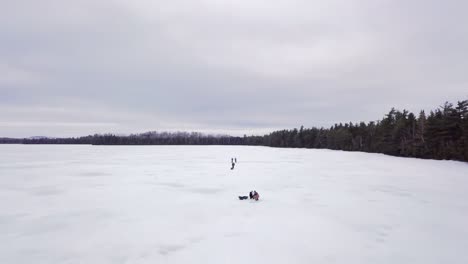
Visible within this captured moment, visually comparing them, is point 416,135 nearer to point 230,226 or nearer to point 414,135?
point 414,135

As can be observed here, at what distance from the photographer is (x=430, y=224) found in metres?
9.31

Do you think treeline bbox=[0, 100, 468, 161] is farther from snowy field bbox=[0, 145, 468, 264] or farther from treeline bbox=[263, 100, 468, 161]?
snowy field bbox=[0, 145, 468, 264]

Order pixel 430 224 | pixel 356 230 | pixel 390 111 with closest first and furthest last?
1. pixel 356 230
2. pixel 430 224
3. pixel 390 111

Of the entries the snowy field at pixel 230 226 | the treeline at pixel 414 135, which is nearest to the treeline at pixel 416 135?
the treeline at pixel 414 135

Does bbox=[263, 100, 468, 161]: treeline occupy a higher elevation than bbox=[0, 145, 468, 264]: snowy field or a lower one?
higher

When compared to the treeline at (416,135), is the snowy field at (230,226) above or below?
below

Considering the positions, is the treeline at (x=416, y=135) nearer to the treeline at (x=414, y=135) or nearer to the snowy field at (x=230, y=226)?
the treeline at (x=414, y=135)

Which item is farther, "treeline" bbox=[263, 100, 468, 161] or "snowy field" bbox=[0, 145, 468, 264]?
"treeline" bbox=[263, 100, 468, 161]

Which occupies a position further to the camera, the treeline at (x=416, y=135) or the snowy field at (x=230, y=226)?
the treeline at (x=416, y=135)

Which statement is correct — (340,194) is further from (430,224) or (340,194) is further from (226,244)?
(226,244)

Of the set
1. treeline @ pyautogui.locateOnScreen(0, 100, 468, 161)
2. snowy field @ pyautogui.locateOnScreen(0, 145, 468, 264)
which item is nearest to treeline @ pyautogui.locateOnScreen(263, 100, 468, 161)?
treeline @ pyautogui.locateOnScreen(0, 100, 468, 161)

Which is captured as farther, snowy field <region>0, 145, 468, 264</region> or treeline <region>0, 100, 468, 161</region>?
treeline <region>0, 100, 468, 161</region>

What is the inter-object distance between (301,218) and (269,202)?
2778mm

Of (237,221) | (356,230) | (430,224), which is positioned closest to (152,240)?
(237,221)
